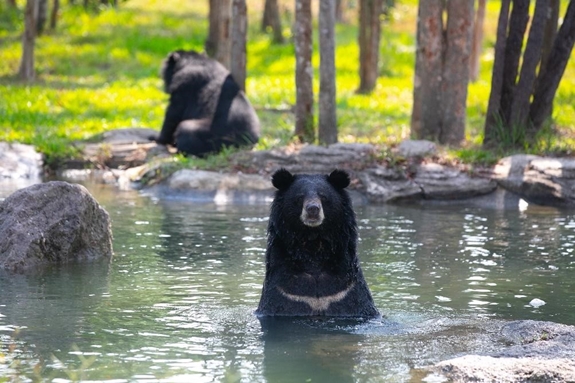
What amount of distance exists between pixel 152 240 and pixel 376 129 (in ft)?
24.9

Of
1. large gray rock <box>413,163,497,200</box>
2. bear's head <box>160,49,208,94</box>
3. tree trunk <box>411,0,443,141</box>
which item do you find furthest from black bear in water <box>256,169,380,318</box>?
bear's head <box>160,49,208,94</box>

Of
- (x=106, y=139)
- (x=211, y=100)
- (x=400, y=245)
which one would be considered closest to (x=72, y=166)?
(x=106, y=139)

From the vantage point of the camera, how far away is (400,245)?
38.5 ft

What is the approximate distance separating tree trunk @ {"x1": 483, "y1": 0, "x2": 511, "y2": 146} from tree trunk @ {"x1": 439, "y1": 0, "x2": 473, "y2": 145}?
0.54 meters

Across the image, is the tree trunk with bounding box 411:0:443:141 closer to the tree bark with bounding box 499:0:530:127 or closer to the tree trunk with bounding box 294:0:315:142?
the tree bark with bounding box 499:0:530:127

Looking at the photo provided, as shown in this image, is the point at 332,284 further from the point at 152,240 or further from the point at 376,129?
the point at 376,129

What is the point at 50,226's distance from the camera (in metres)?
10.3

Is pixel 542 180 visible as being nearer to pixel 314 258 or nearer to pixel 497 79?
pixel 497 79

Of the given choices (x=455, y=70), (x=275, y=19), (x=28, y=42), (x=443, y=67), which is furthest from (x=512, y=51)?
(x=275, y=19)

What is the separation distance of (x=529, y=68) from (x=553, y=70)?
0.50 metres

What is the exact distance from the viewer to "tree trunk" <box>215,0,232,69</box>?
1933cm

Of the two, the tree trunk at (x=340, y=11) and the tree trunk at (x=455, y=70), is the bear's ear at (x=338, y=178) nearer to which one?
the tree trunk at (x=455, y=70)

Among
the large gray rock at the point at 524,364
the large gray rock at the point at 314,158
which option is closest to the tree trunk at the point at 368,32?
the large gray rock at the point at 314,158

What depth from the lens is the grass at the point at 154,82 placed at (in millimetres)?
18156
